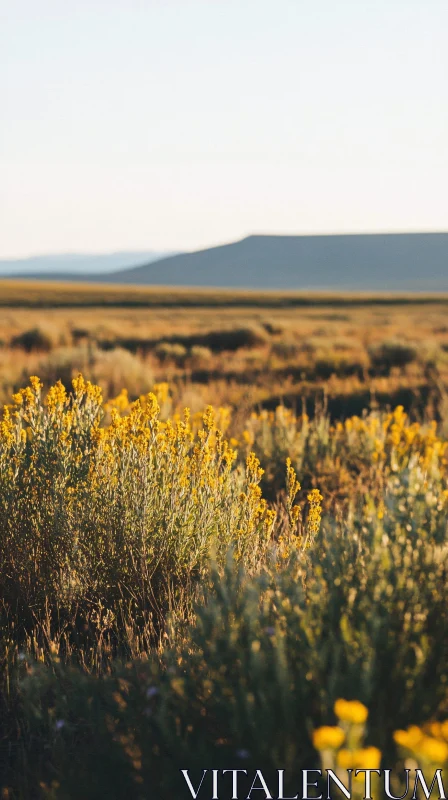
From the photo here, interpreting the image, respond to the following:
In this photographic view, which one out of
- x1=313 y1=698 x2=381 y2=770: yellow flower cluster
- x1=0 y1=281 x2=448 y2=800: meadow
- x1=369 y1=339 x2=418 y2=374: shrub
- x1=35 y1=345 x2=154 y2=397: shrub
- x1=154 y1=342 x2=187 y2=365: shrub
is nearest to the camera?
x1=313 y1=698 x2=381 y2=770: yellow flower cluster

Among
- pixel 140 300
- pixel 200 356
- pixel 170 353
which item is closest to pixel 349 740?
pixel 200 356

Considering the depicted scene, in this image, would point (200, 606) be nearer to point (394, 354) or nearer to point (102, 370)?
point (102, 370)

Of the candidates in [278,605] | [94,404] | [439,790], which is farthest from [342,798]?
[94,404]

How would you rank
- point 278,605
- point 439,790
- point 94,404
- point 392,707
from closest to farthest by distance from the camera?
point 439,790 → point 392,707 → point 278,605 → point 94,404

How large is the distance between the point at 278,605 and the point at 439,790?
2.42 ft

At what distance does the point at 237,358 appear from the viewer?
1698cm

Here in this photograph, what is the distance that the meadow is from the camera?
1.85m

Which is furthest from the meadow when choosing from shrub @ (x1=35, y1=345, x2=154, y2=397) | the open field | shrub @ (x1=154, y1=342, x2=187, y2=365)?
the open field

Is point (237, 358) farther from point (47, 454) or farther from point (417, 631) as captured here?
point (417, 631)

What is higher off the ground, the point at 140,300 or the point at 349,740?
the point at 140,300

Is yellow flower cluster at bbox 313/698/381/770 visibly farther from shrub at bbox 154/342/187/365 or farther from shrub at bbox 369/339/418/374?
shrub at bbox 154/342/187/365

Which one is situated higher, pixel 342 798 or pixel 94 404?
pixel 94 404

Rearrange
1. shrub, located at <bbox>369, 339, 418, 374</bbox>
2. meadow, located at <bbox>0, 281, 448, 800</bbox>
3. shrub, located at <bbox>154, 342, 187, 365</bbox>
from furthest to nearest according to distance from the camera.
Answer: shrub, located at <bbox>154, 342, 187, 365</bbox>
shrub, located at <bbox>369, 339, 418, 374</bbox>
meadow, located at <bbox>0, 281, 448, 800</bbox>

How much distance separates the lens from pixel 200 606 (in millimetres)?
2334
